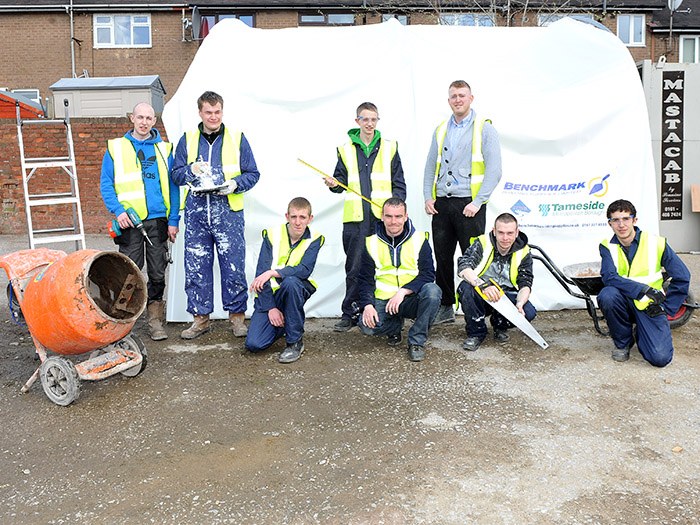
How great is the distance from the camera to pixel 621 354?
4.76m

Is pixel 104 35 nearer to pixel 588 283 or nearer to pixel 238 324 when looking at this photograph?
pixel 238 324

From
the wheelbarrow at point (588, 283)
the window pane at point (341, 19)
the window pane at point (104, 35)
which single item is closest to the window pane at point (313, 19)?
the window pane at point (341, 19)

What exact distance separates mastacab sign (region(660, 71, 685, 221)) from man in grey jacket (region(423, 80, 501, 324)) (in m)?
4.84

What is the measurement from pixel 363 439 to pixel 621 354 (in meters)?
2.22

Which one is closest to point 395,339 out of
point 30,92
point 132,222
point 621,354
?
point 621,354

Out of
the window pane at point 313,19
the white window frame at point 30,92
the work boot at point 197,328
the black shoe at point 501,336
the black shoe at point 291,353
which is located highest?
the window pane at point 313,19

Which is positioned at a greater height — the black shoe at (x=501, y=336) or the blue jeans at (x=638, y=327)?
the blue jeans at (x=638, y=327)

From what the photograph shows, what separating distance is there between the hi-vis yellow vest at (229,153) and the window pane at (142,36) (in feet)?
59.8

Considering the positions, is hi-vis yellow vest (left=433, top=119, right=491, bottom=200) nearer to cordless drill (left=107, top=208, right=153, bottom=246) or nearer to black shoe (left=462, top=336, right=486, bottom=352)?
black shoe (left=462, top=336, right=486, bottom=352)

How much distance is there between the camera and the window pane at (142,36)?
2172cm

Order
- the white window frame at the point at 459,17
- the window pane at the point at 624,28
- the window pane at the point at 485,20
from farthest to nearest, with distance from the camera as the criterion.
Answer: the window pane at the point at 624,28 → the window pane at the point at 485,20 → the white window frame at the point at 459,17

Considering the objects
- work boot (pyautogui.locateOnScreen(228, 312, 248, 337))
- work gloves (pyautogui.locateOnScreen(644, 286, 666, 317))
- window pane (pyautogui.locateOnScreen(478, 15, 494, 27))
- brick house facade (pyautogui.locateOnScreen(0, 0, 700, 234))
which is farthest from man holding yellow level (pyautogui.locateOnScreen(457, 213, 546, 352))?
brick house facade (pyautogui.locateOnScreen(0, 0, 700, 234))

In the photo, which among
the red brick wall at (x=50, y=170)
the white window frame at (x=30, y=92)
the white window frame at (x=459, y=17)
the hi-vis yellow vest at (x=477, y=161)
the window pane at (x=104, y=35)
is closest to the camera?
the hi-vis yellow vest at (x=477, y=161)

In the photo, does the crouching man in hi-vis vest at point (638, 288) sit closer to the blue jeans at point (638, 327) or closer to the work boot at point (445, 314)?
the blue jeans at point (638, 327)
